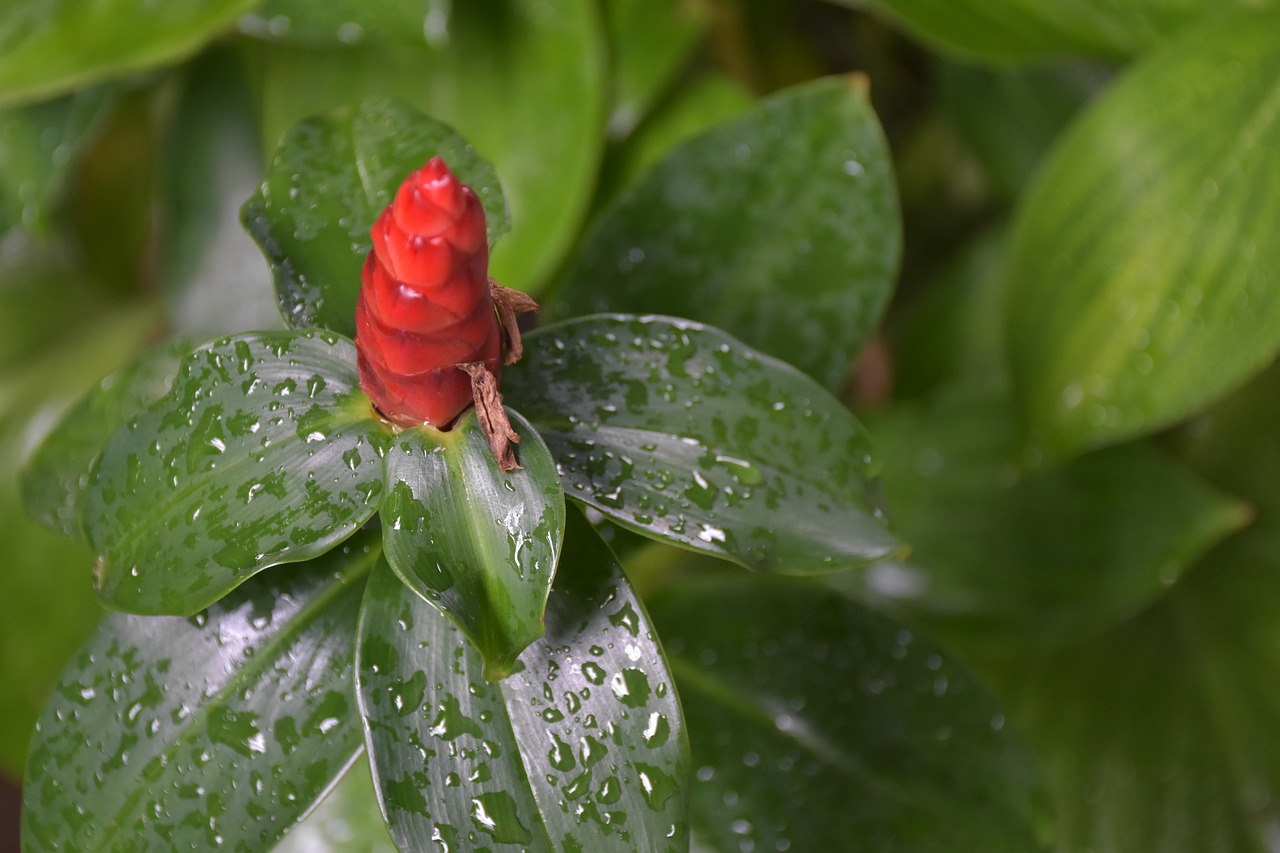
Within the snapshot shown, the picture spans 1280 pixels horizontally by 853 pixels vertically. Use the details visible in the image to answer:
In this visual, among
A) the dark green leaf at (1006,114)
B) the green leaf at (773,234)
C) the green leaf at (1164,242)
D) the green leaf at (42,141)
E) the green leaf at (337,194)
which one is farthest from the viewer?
the dark green leaf at (1006,114)

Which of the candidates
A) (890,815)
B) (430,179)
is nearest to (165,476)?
(430,179)

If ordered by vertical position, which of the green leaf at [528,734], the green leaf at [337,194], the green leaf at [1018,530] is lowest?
the green leaf at [1018,530]

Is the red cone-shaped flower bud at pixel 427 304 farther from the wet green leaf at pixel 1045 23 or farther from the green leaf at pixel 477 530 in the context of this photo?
the wet green leaf at pixel 1045 23

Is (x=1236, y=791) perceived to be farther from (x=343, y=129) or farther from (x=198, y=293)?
(x=198, y=293)

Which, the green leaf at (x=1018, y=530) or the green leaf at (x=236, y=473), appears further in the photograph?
the green leaf at (x=1018, y=530)

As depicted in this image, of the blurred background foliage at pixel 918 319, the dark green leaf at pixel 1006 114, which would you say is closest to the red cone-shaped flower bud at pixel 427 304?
the blurred background foliage at pixel 918 319

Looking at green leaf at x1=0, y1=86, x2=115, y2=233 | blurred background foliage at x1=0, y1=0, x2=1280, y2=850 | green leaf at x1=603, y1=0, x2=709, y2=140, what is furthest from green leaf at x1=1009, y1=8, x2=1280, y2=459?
green leaf at x1=0, y1=86, x2=115, y2=233

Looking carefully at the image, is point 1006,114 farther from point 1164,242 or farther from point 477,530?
point 477,530
